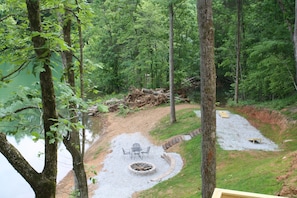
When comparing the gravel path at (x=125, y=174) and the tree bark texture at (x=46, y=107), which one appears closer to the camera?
the tree bark texture at (x=46, y=107)

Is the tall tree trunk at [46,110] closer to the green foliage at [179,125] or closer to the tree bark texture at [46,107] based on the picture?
the tree bark texture at [46,107]

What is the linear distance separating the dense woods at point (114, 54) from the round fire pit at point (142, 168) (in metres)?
3.93

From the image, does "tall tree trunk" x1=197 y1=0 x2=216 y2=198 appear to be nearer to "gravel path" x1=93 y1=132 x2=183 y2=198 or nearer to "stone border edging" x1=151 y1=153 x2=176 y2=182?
"gravel path" x1=93 y1=132 x2=183 y2=198

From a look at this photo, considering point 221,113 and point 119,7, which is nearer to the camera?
point 221,113

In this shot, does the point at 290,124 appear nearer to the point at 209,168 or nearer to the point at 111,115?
the point at 209,168

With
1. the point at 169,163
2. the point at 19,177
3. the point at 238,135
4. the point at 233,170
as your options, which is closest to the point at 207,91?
the point at 233,170

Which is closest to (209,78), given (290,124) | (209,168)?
(209,168)

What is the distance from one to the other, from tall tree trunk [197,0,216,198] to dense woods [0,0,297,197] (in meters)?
1.87

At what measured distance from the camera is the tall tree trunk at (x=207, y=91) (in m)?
4.96

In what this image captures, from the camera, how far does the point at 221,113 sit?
17.1 m

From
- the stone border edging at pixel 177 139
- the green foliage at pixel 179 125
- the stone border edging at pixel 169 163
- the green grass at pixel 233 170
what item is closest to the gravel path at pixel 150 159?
the stone border edging at pixel 169 163

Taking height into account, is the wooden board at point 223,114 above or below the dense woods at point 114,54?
below

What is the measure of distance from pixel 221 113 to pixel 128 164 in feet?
22.5

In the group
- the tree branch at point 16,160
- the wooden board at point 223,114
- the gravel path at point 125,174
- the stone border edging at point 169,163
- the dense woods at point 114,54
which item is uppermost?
the dense woods at point 114,54
